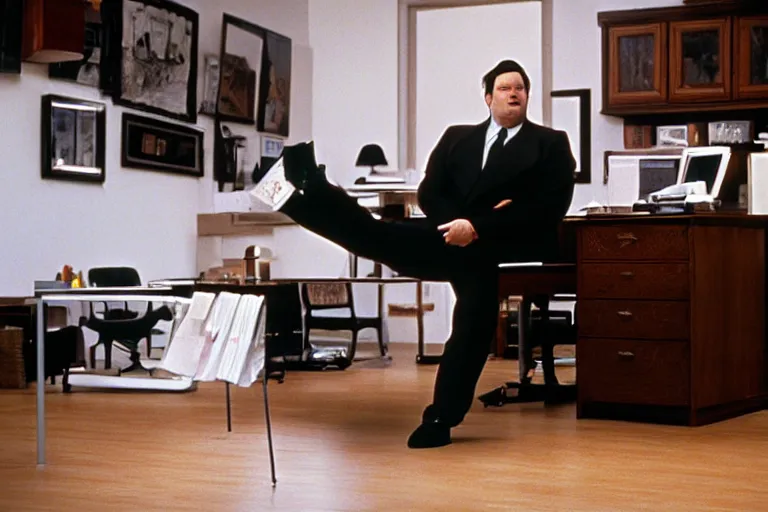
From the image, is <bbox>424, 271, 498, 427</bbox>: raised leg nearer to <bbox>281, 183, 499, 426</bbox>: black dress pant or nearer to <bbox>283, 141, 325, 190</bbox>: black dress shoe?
<bbox>281, 183, 499, 426</bbox>: black dress pant

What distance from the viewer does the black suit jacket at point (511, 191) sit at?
15.0 feet

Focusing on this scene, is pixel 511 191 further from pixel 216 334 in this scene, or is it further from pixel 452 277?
pixel 216 334

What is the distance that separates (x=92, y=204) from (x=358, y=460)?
4.48 m

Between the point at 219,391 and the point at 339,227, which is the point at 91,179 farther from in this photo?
the point at 339,227

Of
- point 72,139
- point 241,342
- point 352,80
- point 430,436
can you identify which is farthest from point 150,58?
point 241,342

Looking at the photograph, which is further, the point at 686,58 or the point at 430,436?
the point at 686,58

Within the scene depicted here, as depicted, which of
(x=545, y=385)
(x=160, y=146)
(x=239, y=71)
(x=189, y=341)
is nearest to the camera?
(x=189, y=341)

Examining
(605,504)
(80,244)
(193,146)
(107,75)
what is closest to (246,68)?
(193,146)

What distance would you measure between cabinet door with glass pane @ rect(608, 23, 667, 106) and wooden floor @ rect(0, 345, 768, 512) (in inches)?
165

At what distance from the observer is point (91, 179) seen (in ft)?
26.3

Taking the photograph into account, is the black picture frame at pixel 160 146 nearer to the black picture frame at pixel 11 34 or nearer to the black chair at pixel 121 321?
the black chair at pixel 121 321

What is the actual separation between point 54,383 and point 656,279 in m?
3.67

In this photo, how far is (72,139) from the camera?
7.82m

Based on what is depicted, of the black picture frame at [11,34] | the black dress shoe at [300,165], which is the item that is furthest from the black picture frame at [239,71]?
the black dress shoe at [300,165]
